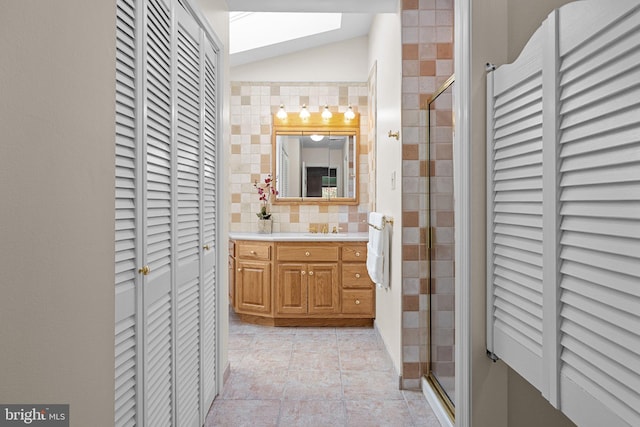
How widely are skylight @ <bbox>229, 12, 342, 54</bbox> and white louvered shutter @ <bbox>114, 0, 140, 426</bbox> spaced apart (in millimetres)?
3146

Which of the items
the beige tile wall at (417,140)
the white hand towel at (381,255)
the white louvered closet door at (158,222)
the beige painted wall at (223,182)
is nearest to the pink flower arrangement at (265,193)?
the white hand towel at (381,255)

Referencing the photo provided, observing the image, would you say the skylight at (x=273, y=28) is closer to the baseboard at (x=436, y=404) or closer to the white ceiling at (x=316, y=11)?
the white ceiling at (x=316, y=11)

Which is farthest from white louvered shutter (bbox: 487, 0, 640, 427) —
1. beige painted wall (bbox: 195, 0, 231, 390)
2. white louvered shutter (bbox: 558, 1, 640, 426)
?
beige painted wall (bbox: 195, 0, 231, 390)

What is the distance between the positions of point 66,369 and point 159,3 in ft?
4.52

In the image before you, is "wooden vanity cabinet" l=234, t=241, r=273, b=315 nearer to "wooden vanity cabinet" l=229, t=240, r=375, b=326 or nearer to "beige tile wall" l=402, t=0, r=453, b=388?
"wooden vanity cabinet" l=229, t=240, r=375, b=326

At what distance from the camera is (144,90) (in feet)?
4.94

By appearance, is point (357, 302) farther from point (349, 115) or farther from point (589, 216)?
point (589, 216)

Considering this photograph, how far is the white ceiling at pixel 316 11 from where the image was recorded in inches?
118

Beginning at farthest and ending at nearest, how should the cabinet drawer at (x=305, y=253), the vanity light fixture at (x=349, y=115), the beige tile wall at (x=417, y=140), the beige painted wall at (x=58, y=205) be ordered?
the vanity light fixture at (x=349, y=115)
the cabinet drawer at (x=305, y=253)
the beige tile wall at (x=417, y=140)
the beige painted wall at (x=58, y=205)

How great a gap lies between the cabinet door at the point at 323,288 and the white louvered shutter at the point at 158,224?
8.09 feet

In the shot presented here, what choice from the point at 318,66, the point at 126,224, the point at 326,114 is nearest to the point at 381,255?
the point at 326,114

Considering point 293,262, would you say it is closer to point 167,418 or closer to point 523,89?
point 167,418

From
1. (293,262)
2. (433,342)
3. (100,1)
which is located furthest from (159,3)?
(293,262)

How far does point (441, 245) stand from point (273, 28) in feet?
9.63
